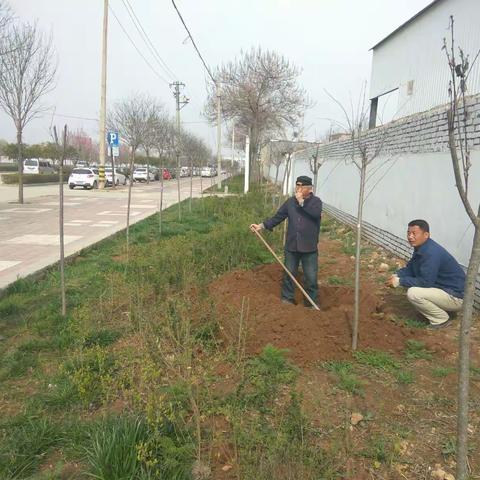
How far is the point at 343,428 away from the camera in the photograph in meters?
2.64

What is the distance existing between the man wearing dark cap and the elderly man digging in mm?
938

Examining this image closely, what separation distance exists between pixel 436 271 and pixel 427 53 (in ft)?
36.8

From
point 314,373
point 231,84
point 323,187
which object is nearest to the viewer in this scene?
point 314,373

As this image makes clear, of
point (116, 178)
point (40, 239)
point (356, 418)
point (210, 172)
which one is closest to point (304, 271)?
point (356, 418)

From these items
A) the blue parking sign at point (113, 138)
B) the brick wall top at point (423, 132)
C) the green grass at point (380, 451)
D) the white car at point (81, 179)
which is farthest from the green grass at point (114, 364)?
the white car at point (81, 179)

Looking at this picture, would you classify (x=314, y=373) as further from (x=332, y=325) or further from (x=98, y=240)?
(x=98, y=240)

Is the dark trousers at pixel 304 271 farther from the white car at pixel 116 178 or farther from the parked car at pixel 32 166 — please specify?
the parked car at pixel 32 166

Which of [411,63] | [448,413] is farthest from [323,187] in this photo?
[448,413]

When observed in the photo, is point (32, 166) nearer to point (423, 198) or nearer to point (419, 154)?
point (419, 154)

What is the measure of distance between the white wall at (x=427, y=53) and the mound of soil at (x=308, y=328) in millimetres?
7300

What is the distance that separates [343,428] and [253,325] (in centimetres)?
139

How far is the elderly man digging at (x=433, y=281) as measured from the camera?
4.16 meters

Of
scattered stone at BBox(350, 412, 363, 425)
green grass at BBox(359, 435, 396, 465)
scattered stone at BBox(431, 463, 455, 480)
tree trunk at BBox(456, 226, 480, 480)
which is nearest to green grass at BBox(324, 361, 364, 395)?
scattered stone at BBox(350, 412, 363, 425)

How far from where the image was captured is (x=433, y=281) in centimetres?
421
